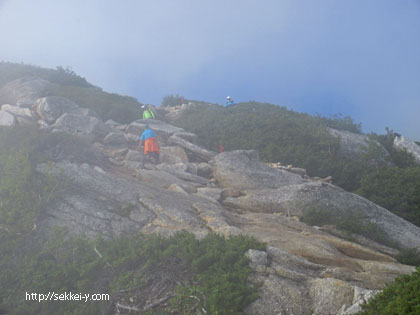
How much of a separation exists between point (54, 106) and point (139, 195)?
12196mm

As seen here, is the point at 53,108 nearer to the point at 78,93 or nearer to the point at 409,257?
the point at 78,93

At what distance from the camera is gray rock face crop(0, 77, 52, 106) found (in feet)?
71.0

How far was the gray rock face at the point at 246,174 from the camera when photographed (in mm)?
12953

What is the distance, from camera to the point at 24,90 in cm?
2256

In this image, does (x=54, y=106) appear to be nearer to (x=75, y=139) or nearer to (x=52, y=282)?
(x=75, y=139)

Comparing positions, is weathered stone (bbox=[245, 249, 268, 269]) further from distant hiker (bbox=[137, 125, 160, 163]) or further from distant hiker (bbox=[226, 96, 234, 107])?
distant hiker (bbox=[226, 96, 234, 107])

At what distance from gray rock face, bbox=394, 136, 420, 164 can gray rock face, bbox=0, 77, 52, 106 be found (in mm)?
23370

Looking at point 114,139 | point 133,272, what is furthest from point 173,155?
point 133,272

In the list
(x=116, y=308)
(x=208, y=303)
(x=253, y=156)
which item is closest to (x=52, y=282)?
(x=116, y=308)

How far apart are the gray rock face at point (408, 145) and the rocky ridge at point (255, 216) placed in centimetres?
880

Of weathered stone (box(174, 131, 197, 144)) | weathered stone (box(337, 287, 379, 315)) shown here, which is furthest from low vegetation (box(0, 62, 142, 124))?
weathered stone (box(337, 287, 379, 315))

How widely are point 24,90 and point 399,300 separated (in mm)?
24956

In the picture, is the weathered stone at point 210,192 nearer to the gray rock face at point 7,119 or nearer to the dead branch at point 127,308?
the dead branch at point 127,308

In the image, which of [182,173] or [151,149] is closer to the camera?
[182,173]
